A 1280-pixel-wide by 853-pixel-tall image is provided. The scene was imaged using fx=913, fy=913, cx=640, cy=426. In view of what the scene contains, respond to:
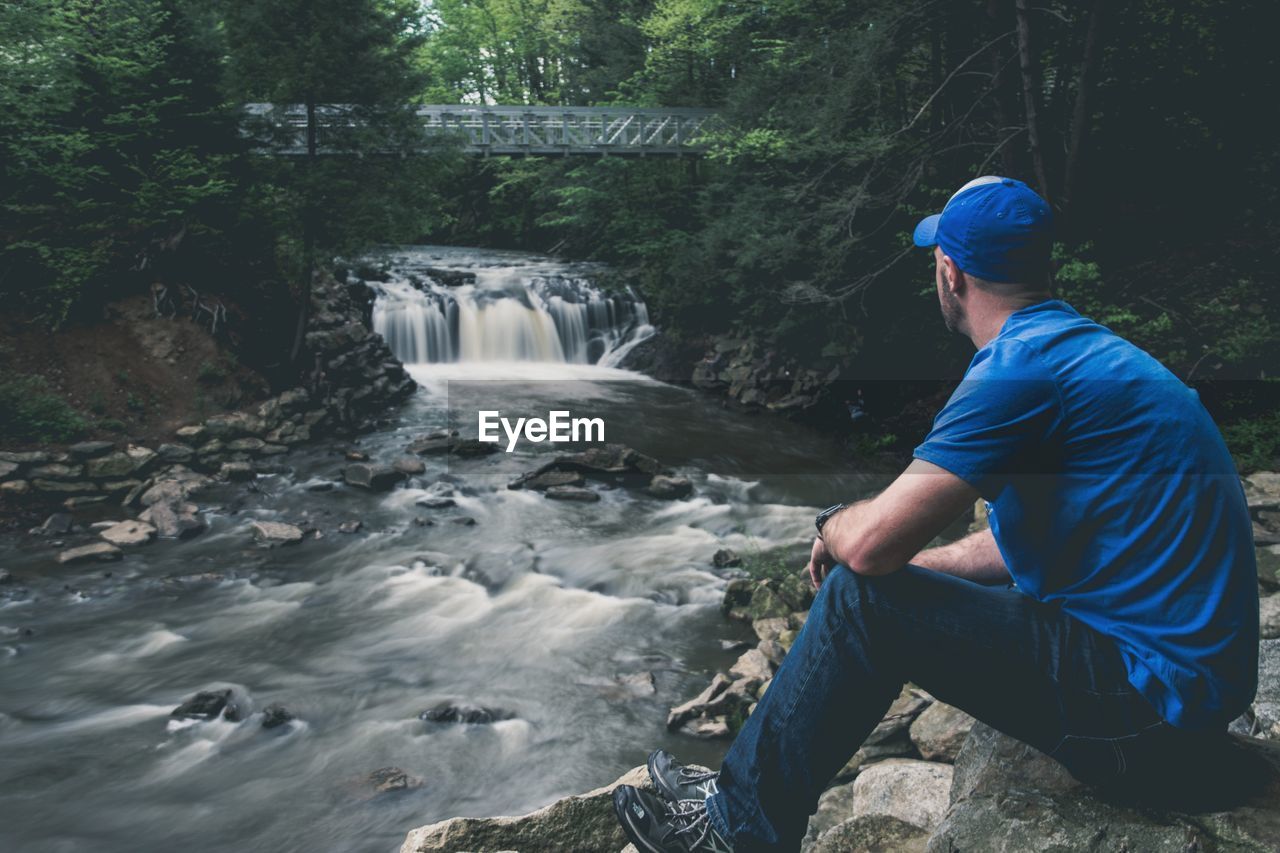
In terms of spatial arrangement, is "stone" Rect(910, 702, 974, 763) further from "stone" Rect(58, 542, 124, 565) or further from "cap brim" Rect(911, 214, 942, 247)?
"stone" Rect(58, 542, 124, 565)

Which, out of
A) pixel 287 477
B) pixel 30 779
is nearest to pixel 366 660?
pixel 30 779

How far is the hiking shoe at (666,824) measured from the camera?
107 inches

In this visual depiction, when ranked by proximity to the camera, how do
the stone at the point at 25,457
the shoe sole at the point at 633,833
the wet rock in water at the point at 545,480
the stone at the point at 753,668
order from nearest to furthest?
the shoe sole at the point at 633,833, the stone at the point at 753,668, the stone at the point at 25,457, the wet rock in water at the point at 545,480

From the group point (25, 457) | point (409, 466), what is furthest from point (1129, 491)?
point (25, 457)

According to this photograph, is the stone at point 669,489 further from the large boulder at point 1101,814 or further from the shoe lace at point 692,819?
the large boulder at point 1101,814

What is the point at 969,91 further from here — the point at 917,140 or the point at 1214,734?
the point at 1214,734

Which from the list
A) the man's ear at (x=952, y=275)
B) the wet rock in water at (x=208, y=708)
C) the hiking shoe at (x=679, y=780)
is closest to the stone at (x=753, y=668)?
the hiking shoe at (x=679, y=780)

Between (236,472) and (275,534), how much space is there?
245 centimetres

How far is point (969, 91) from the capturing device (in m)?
15.4

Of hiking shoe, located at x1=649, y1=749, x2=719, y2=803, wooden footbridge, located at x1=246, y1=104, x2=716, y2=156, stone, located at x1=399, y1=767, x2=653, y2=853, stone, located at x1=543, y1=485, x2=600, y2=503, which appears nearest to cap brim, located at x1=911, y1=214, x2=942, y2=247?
hiking shoe, located at x1=649, y1=749, x2=719, y2=803

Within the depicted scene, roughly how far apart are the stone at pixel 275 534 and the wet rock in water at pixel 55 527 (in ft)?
6.94

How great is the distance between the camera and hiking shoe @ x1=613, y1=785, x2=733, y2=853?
272 centimetres

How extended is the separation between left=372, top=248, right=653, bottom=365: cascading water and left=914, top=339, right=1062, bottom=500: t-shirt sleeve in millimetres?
18239

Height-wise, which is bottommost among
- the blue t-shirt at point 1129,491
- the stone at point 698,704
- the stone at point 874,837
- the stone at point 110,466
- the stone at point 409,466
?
the stone at point 698,704
